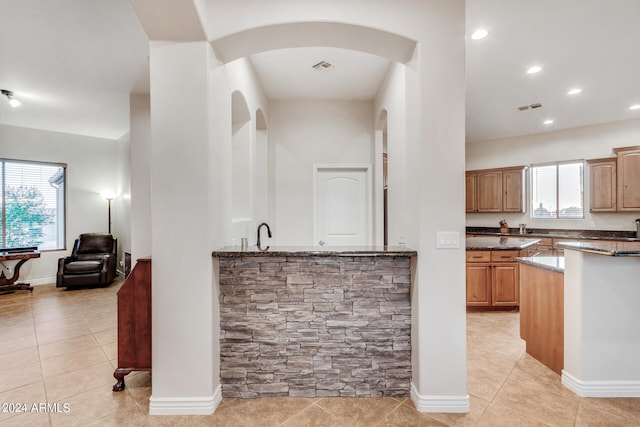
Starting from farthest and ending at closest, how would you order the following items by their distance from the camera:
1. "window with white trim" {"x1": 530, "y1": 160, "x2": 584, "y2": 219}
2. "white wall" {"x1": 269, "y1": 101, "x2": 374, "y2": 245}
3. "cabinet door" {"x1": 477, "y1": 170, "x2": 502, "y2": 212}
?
"cabinet door" {"x1": 477, "y1": 170, "x2": 502, "y2": 212}
"window with white trim" {"x1": 530, "y1": 160, "x2": 584, "y2": 219}
"white wall" {"x1": 269, "y1": 101, "x2": 374, "y2": 245}

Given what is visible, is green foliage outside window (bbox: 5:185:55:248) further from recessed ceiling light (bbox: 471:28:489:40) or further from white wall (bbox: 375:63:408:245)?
recessed ceiling light (bbox: 471:28:489:40)

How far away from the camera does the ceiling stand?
2.69m

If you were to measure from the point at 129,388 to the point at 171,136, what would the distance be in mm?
1982

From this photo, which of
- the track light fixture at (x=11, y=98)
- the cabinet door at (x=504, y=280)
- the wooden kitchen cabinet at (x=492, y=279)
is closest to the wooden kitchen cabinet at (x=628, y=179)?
the wooden kitchen cabinet at (x=492, y=279)

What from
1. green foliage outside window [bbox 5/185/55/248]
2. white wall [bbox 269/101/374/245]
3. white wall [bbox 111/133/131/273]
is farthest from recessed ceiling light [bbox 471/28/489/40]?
green foliage outside window [bbox 5/185/55/248]

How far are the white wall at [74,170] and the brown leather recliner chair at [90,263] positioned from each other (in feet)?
1.77

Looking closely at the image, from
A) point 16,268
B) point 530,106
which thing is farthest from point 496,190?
point 16,268

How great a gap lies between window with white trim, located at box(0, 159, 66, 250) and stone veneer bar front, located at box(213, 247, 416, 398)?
609cm

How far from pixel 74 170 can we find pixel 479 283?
7746 mm

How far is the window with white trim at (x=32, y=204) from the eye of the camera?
5754mm

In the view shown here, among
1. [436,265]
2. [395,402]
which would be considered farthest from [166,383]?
[436,265]

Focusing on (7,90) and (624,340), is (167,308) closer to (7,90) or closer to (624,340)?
(624,340)

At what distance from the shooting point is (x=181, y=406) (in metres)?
2.11

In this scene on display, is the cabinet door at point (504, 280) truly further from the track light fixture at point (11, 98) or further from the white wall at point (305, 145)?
the track light fixture at point (11, 98)
